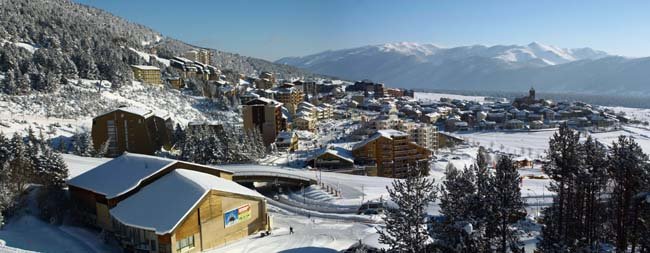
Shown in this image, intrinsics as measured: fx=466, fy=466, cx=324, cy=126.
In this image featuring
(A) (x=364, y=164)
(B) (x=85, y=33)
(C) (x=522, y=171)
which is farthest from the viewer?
(B) (x=85, y=33)

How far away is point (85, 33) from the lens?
100 metres

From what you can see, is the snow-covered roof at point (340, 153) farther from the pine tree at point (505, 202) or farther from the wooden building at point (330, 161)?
the pine tree at point (505, 202)

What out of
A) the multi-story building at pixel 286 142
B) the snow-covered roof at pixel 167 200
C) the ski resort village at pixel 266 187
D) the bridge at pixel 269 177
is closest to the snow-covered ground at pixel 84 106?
the ski resort village at pixel 266 187

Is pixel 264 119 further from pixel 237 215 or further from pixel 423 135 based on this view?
pixel 237 215

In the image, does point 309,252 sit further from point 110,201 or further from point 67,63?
point 67,63

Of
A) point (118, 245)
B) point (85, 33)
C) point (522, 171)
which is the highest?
point (85, 33)

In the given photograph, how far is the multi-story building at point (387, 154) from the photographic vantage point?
52.2 metres

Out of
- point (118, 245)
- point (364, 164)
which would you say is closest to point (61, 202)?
point (118, 245)

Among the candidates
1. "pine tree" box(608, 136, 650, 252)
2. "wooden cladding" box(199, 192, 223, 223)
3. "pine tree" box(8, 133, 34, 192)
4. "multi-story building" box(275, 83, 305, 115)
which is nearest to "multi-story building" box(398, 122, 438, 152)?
"multi-story building" box(275, 83, 305, 115)

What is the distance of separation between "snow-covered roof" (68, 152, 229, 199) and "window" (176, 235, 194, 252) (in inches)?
179

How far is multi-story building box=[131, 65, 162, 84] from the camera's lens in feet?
303

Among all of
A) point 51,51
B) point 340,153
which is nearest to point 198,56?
point 51,51

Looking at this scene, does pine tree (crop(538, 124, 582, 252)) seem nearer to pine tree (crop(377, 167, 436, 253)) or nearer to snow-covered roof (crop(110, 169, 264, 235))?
pine tree (crop(377, 167, 436, 253))

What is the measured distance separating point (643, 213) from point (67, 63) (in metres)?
82.8
